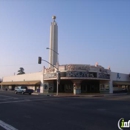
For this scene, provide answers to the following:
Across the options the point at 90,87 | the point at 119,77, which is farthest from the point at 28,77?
the point at 119,77

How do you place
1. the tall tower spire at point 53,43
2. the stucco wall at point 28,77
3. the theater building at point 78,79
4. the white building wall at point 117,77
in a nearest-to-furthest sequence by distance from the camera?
the theater building at point 78,79
the white building wall at point 117,77
the stucco wall at point 28,77
the tall tower spire at point 53,43

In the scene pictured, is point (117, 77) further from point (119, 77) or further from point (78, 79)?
point (78, 79)

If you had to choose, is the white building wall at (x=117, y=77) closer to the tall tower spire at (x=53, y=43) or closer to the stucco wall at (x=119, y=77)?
the stucco wall at (x=119, y=77)

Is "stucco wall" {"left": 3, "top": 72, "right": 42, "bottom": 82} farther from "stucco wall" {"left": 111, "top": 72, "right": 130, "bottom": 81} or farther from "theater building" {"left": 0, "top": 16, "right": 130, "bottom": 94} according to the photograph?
"stucco wall" {"left": 111, "top": 72, "right": 130, "bottom": 81}

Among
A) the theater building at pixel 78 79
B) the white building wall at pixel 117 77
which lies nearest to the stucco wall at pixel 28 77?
the theater building at pixel 78 79

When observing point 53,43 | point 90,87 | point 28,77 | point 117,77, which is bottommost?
point 90,87

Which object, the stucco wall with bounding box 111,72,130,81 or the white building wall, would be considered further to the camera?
the stucco wall with bounding box 111,72,130,81

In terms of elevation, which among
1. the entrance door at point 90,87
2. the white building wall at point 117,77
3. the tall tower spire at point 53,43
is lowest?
the entrance door at point 90,87

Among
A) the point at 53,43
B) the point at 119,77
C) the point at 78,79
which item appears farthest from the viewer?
the point at 53,43

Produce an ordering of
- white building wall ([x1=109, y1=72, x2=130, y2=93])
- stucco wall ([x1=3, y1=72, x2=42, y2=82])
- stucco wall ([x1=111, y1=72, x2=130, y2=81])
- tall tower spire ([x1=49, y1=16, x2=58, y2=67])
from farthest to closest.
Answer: tall tower spire ([x1=49, y1=16, x2=58, y2=67]) → stucco wall ([x1=3, y1=72, x2=42, y2=82]) → stucco wall ([x1=111, y1=72, x2=130, y2=81]) → white building wall ([x1=109, y1=72, x2=130, y2=93])

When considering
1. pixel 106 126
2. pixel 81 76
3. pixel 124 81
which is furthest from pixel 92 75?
pixel 106 126

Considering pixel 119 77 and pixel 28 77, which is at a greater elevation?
pixel 28 77

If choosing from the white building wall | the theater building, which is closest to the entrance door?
the theater building

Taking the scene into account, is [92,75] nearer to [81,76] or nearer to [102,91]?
[81,76]
